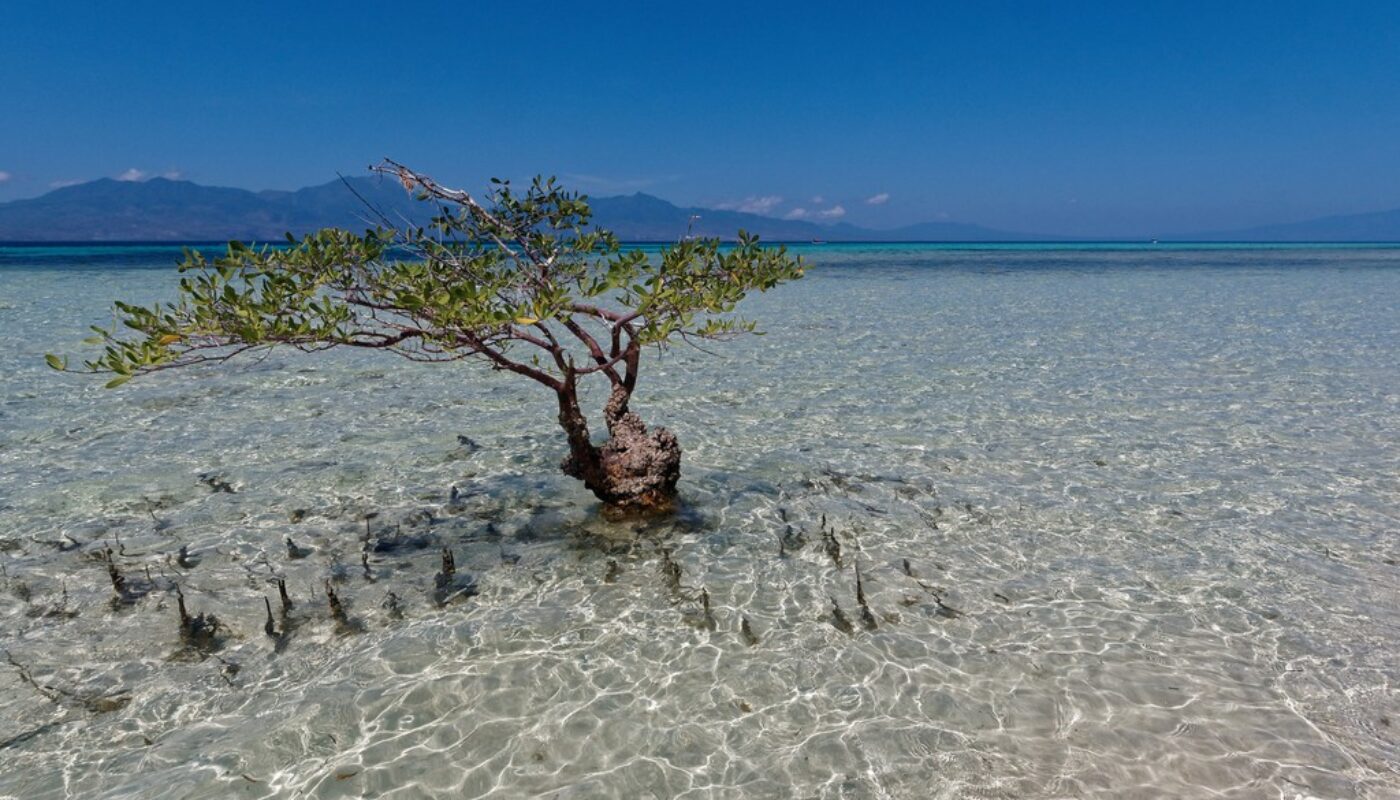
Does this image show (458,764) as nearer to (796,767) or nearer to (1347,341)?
(796,767)

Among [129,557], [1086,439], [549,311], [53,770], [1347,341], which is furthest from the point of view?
[1347,341]

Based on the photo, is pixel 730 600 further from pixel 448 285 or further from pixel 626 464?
pixel 448 285

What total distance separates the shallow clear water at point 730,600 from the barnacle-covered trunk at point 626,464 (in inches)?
19.2

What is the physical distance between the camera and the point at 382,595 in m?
6.86

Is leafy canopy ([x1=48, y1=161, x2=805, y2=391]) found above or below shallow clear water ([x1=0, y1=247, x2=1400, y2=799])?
above

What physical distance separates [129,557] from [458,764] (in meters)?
5.11

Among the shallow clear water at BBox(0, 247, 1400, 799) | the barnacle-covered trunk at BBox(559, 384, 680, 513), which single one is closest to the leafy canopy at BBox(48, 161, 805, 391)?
the barnacle-covered trunk at BBox(559, 384, 680, 513)

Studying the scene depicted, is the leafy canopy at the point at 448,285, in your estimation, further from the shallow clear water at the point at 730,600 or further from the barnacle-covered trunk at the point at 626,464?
the shallow clear water at the point at 730,600

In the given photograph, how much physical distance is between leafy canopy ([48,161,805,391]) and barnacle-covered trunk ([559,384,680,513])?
0.46 m

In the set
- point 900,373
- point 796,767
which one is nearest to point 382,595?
point 796,767

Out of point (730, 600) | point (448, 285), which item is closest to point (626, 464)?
point (730, 600)

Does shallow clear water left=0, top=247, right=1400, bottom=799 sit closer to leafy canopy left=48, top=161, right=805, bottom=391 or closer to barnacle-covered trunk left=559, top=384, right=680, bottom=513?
barnacle-covered trunk left=559, top=384, right=680, bottom=513

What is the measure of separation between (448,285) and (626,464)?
2934mm

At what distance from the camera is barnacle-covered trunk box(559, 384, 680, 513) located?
8.53m
